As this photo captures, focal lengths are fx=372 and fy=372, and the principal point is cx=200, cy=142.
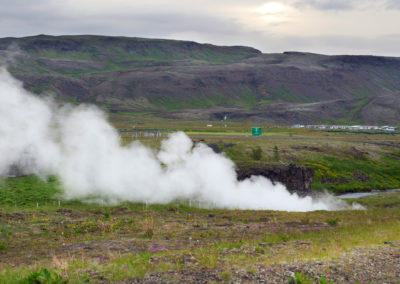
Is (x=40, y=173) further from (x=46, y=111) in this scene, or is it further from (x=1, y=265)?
(x=1, y=265)

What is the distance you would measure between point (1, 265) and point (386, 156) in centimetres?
8702

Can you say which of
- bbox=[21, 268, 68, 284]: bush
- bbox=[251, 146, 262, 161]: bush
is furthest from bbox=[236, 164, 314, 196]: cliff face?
bbox=[21, 268, 68, 284]: bush

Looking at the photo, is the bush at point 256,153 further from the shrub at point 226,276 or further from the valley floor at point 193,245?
the shrub at point 226,276

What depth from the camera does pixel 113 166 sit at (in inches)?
1826

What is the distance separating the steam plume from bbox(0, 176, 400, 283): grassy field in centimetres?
376

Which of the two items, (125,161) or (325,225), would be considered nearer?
(325,225)

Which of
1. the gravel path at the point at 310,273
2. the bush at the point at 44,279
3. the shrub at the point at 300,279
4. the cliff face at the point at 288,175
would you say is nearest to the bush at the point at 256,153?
the cliff face at the point at 288,175

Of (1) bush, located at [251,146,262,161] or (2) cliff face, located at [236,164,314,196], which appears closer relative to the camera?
(2) cliff face, located at [236,164,314,196]

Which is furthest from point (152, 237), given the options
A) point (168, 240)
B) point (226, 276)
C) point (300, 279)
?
point (300, 279)

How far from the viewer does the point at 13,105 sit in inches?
1950

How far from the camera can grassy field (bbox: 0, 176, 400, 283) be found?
59.7 feet

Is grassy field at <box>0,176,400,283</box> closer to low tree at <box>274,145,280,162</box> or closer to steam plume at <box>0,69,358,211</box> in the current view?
steam plume at <box>0,69,358,211</box>

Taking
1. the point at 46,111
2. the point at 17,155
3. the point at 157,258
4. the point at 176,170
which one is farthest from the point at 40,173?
the point at 157,258

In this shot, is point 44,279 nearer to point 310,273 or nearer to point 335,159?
point 310,273
